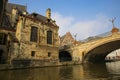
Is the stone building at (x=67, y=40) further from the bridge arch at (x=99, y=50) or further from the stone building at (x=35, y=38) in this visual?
the stone building at (x=35, y=38)

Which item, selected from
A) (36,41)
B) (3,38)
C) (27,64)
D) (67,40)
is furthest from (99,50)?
(67,40)

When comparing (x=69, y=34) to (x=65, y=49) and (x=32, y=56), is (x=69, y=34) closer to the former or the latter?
(x=65, y=49)

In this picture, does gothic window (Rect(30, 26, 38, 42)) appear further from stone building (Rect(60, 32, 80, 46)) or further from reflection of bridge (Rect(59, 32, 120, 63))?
stone building (Rect(60, 32, 80, 46))

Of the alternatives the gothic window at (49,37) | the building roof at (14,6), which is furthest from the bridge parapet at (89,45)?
the building roof at (14,6)

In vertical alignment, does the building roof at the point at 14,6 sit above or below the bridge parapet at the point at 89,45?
above

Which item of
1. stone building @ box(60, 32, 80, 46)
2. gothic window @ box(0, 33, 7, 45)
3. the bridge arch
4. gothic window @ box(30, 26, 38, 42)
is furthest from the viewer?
stone building @ box(60, 32, 80, 46)

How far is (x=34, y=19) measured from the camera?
25.4m

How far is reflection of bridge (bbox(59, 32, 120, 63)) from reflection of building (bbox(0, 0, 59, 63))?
6748 millimetres

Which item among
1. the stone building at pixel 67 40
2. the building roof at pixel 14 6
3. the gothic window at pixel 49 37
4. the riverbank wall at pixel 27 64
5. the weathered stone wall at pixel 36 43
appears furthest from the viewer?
the stone building at pixel 67 40

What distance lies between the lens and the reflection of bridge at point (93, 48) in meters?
25.5

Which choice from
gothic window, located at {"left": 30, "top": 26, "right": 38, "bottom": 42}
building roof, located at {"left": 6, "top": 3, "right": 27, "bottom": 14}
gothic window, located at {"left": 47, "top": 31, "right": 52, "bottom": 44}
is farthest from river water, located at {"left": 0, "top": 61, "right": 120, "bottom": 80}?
building roof, located at {"left": 6, "top": 3, "right": 27, "bottom": 14}

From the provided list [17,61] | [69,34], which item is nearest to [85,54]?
[17,61]

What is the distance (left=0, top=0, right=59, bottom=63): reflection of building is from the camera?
2166 centimetres

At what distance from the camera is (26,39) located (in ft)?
76.9
